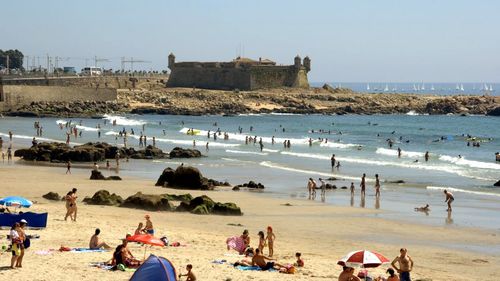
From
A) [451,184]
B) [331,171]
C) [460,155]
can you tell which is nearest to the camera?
[451,184]

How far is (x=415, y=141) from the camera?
68000mm

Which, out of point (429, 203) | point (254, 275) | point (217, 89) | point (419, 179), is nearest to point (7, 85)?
point (217, 89)

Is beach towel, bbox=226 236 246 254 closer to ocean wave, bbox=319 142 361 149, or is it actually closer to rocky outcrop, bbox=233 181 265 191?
rocky outcrop, bbox=233 181 265 191

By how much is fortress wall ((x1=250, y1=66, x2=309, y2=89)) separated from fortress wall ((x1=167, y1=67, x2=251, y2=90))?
4.10ft

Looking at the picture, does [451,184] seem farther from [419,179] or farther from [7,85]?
[7,85]

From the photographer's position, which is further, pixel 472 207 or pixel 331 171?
pixel 331 171

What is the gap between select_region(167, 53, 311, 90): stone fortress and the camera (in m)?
116

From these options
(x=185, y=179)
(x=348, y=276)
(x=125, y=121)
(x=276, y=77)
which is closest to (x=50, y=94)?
(x=125, y=121)

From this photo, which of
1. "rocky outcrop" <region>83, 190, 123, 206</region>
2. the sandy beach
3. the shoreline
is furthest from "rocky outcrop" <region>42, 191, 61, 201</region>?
the shoreline

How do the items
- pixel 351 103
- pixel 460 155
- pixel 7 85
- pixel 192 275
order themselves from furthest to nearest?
1. pixel 351 103
2. pixel 7 85
3. pixel 460 155
4. pixel 192 275

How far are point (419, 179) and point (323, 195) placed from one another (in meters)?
8.76

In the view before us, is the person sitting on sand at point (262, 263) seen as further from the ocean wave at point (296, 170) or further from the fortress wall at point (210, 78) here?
the fortress wall at point (210, 78)

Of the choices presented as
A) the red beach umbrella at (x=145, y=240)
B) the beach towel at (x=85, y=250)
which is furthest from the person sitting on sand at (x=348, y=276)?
the beach towel at (x=85, y=250)

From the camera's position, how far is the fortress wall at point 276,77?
382ft
